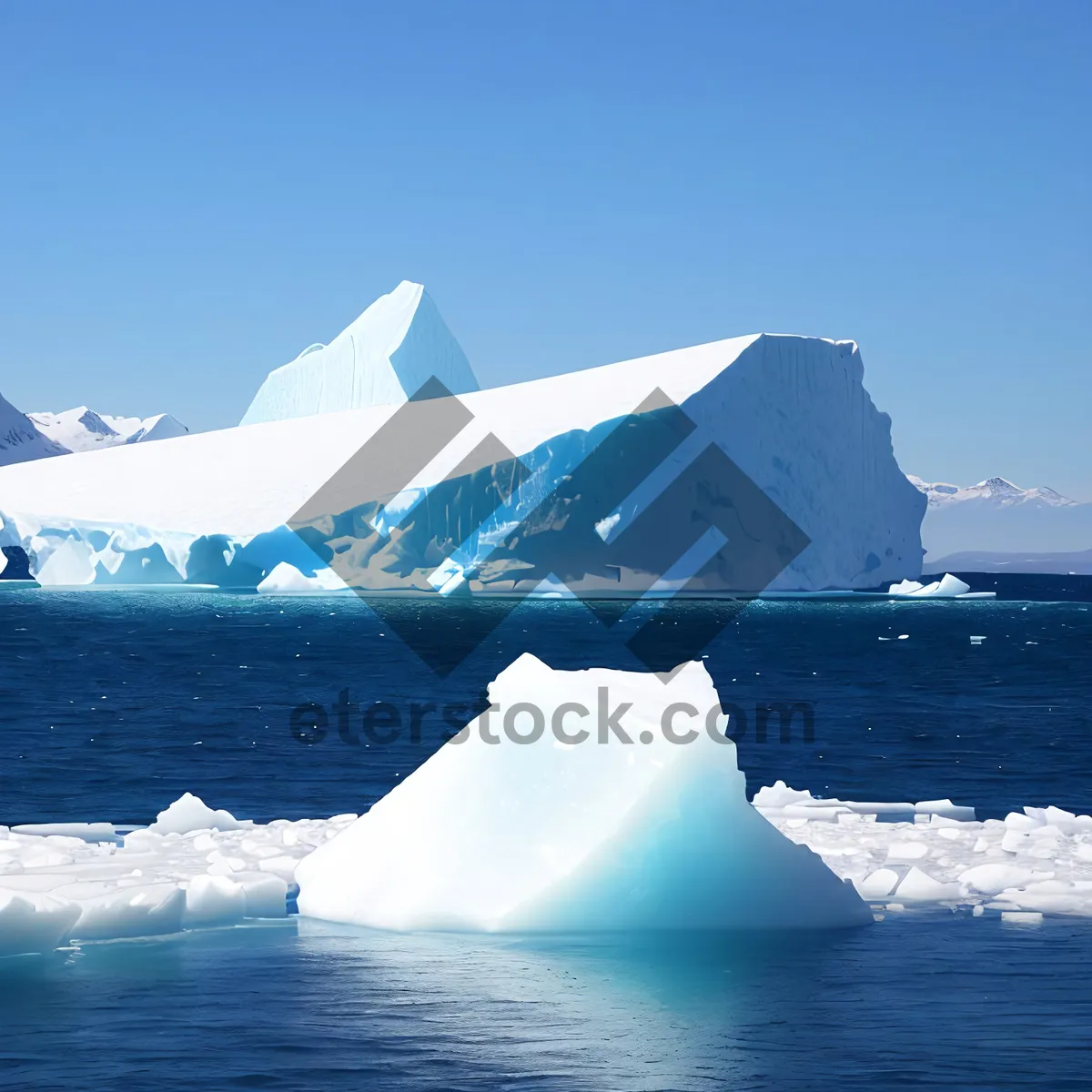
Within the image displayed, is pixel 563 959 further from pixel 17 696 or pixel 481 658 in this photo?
pixel 481 658

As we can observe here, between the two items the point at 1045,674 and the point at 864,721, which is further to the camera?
the point at 1045,674

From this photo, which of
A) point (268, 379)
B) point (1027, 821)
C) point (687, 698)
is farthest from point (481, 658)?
point (268, 379)

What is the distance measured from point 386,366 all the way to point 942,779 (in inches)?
1799

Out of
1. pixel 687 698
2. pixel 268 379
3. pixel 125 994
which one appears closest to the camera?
pixel 125 994

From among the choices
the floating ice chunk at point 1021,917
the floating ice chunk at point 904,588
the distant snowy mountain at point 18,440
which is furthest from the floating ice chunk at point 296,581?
the distant snowy mountain at point 18,440

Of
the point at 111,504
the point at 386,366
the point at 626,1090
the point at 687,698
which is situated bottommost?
the point at 626,1090

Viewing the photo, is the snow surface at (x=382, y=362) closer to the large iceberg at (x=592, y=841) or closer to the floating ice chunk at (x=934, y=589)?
the floating ice chunk at (x=934, y=589)

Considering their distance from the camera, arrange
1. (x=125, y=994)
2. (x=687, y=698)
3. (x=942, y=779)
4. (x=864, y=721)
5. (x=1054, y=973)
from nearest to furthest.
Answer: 1. (x=125, y=994)
2. (x=1054, y=973)
3. (x=687, y=698)
4. (x=942, y=779)
5. (x=864, y=721)

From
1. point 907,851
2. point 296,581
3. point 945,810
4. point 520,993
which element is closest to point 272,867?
point 520,993

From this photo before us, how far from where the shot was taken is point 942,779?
13.8 metres

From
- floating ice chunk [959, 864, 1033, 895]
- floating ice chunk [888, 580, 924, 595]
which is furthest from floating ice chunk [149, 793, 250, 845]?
floating ice chunk [888, 580, 924, 595]

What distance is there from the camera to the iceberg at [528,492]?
122ft

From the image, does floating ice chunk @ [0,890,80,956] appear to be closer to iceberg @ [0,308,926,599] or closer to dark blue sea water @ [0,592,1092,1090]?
dark blue sea water @ [0,592,1092,1090]

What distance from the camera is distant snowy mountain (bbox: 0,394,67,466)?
367ft
